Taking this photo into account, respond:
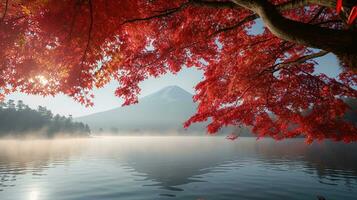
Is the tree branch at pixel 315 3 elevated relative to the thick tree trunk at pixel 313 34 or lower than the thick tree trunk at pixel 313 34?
elevated

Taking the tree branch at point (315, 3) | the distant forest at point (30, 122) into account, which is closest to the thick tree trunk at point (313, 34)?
the tree branch at point (315, 3)

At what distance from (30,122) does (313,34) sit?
14696 cm

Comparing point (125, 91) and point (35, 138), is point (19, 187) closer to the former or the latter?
point (125, 91)

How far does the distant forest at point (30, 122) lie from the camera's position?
122250mm

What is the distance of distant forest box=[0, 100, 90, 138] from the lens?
401 feet

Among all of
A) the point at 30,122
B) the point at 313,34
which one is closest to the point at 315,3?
the point at 313,34

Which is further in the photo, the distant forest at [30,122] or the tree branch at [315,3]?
the distant forest at [30,122]

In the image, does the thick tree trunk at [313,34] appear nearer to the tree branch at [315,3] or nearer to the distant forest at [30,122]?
the tree branch at [315,3]

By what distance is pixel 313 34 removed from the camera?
3518 mm

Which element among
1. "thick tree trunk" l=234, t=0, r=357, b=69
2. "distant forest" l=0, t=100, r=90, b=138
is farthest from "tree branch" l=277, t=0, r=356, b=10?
"distant forest" l=0, t=100, r=90, b=138

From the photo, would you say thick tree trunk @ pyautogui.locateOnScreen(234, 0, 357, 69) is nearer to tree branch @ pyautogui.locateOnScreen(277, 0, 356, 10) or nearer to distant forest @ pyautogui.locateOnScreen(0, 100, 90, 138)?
tree branch @ pyautogui.locateOnScreen(277, 0, 356, 10)

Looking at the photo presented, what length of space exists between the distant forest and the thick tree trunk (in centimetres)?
13837

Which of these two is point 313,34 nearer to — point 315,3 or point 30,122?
point 315,3

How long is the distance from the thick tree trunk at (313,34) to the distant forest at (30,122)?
Result: 454ft
